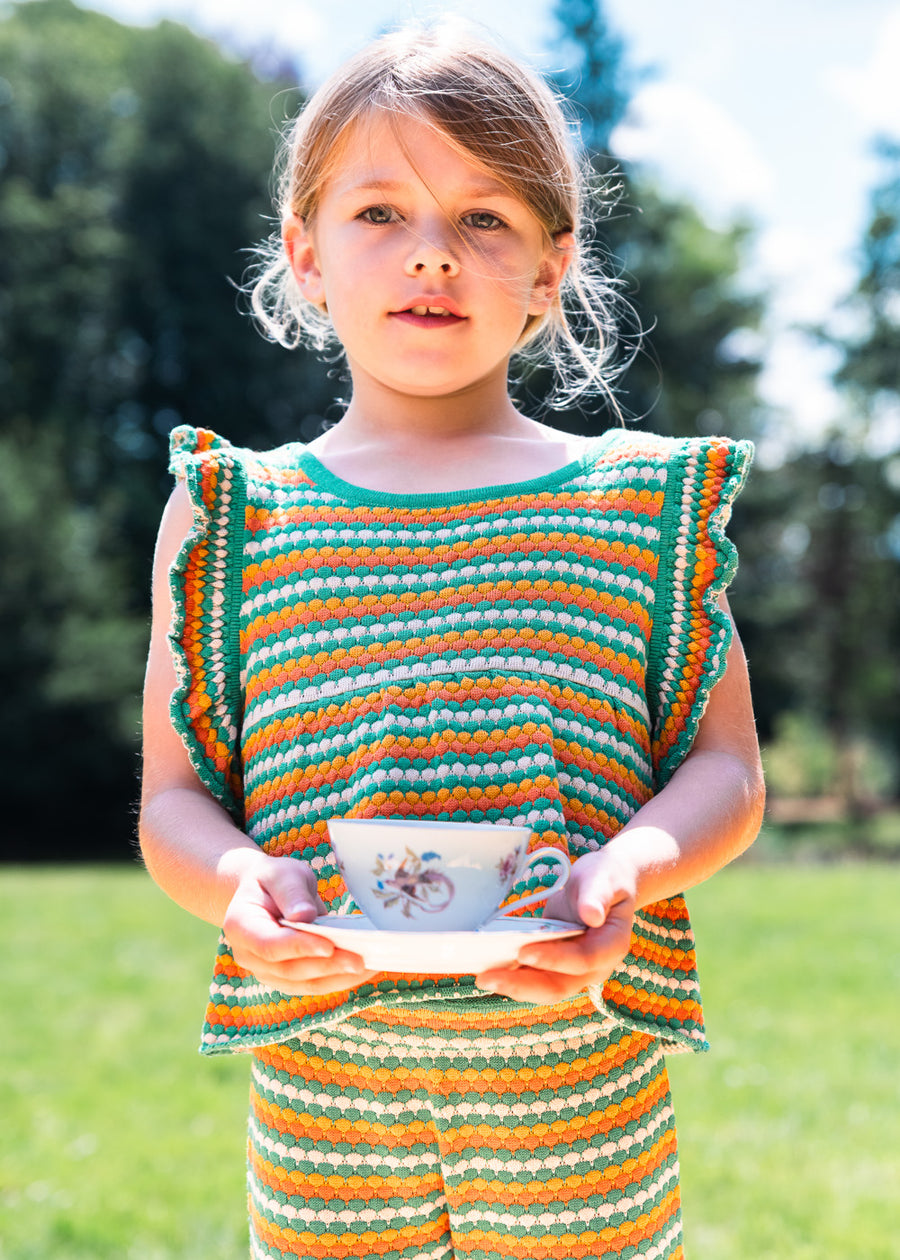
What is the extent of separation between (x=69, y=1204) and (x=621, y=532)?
2712 millimetres

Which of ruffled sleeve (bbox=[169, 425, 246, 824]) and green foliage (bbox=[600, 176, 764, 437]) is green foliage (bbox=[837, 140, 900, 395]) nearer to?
green foliage (bbox=[600, 176, 764, 437])

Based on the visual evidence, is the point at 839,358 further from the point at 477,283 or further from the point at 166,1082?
the point at 477,283

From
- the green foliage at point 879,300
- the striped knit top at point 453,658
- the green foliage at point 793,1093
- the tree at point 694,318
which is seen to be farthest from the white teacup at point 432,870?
the green foliage at point 879,300

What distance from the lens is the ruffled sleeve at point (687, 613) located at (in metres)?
1.47

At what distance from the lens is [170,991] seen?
5.80 m

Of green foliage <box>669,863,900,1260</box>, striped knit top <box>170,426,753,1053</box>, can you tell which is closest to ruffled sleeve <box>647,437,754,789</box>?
striped knit top <box>170,426,753,1053</box>

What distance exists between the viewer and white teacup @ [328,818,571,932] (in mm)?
1150

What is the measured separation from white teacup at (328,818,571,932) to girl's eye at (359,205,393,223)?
741 mm

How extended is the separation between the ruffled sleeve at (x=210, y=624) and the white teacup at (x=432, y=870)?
37 centimetres

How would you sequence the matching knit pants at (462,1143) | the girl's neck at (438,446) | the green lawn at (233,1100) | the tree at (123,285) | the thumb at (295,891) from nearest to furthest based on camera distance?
the thumb at (295,891) → the matching knit pants at (462,1143) → the girl's neck at (438,446) → the green lawn at (233,1100) → the tree at (123,285)

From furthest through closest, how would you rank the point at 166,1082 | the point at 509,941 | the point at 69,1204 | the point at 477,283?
the point at 166,1082, the point at 69,1204, the point at 477,283, the point at 509,941

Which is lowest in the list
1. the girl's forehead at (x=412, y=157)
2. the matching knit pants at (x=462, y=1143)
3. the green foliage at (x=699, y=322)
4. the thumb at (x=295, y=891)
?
the matching knit pants at (x=462, y=1143)

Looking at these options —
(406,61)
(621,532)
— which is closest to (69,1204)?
(621,532)

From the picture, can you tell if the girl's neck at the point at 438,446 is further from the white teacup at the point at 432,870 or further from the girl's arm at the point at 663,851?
the white teacup at the point at 432,870
